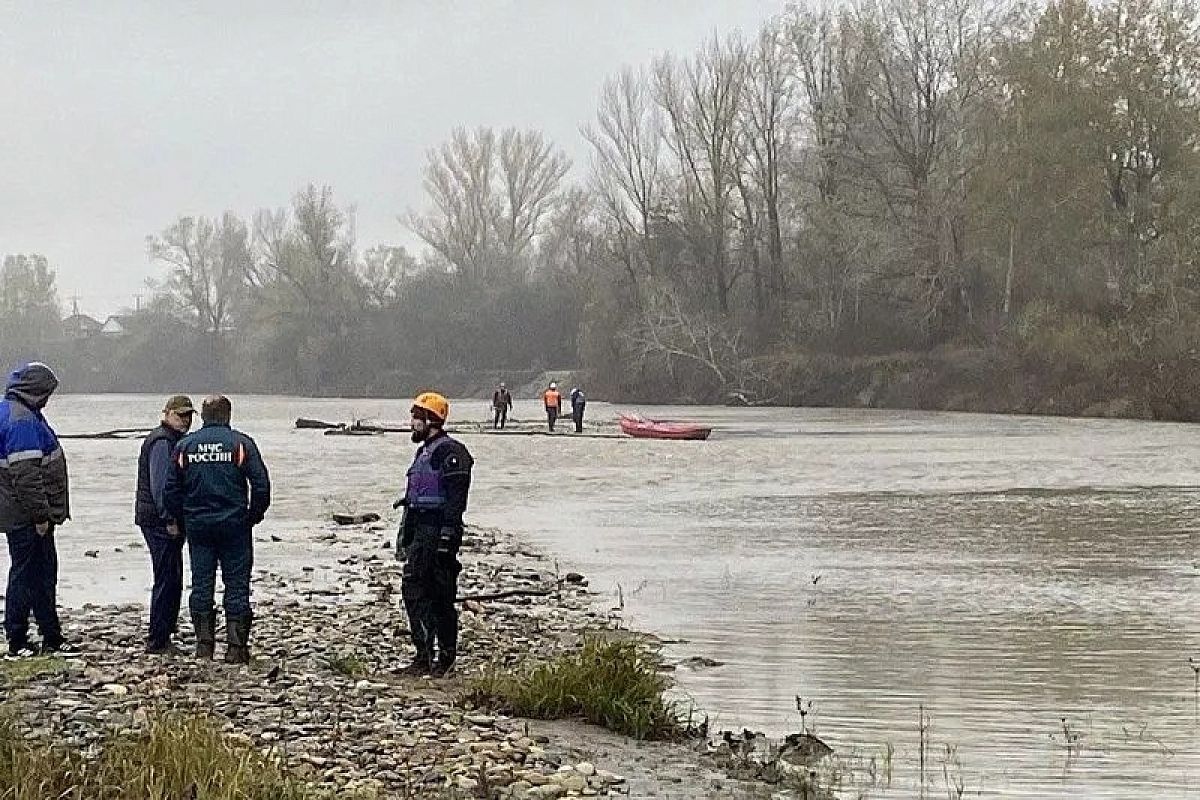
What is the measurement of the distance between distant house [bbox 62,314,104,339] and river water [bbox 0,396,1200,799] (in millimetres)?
85665

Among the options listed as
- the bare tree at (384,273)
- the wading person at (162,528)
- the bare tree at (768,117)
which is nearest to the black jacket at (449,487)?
the wading person at (162,528)

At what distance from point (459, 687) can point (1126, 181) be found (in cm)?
5294

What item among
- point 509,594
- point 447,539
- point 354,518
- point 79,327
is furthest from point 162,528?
point 79,327

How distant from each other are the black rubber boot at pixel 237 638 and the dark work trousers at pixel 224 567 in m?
0.03

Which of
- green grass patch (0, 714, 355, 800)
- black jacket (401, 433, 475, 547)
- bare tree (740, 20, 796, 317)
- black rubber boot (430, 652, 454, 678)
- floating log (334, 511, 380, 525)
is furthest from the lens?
bare tree (740, 20, 796, 317)

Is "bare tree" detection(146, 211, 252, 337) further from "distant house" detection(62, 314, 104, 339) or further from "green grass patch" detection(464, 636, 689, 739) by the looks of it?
"green grass patch" detection(464, 636, 689, 739)

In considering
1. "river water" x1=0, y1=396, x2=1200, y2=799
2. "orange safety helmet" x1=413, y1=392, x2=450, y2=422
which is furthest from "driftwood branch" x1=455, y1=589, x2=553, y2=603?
"orange safety helmet" x1=413, y1=392, x2=450, y2=422

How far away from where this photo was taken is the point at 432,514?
31.0ft

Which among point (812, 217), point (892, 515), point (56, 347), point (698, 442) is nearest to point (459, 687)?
point (892, 515)

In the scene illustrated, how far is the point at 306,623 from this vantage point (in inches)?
469

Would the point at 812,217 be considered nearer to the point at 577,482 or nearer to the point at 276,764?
the point at 577,482

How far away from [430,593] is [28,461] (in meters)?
2.63

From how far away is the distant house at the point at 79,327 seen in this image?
120 meters

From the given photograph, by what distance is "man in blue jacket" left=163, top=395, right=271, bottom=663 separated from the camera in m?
9.31
